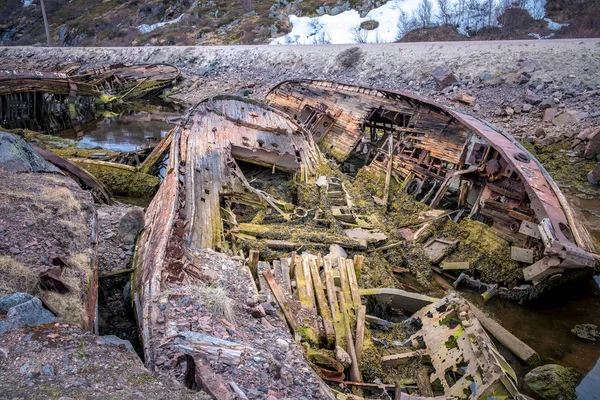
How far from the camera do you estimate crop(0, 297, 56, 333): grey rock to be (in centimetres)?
340

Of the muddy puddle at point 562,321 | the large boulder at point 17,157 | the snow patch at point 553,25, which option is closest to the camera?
the muddy puddle at point 562,321

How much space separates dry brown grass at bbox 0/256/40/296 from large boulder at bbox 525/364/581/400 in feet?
20.2

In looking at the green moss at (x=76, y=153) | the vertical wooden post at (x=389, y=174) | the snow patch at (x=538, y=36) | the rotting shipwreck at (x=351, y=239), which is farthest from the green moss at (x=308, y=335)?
the snow patch at (x=538, y=36)

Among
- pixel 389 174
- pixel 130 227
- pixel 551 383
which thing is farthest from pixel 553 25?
pixel 130 227

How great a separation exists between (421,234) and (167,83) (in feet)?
82.6

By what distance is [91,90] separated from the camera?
23.9 m

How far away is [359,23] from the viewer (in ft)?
119

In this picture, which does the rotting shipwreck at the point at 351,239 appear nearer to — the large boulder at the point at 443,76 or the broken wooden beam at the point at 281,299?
the broken wooden beam at the point at 281,299

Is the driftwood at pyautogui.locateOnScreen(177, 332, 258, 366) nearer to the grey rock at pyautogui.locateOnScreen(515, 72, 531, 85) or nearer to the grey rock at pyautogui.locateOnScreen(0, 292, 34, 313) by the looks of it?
the grey rock at pyautogui.locateOnScreen(0, 292, 34, 313)

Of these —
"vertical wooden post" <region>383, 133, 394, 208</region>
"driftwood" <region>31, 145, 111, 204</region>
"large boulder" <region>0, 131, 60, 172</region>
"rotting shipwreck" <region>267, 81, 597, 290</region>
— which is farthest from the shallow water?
"vertical wooden post" <region>383, 133, 394, 208</region>

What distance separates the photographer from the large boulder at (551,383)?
5.79 m

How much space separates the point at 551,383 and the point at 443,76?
1725 centimetres

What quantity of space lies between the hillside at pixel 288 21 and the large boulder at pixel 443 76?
9.79m

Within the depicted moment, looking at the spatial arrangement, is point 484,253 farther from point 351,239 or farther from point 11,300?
point 11,300
